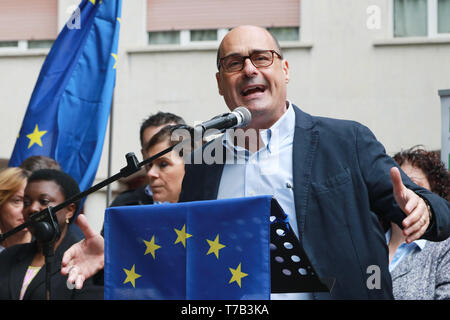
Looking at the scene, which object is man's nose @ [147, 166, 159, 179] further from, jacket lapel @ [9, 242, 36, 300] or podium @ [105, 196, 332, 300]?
podium @ [105, 196, 332, 300]

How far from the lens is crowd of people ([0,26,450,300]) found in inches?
110

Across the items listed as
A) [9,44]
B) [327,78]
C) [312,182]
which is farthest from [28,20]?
[312,182]

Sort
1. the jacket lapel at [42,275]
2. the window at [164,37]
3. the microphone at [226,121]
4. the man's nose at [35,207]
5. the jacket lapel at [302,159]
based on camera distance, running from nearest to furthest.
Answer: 1. the microphone at [226,121]
2. the jacket lapel at [302,159]
3. the jacket lapel at [42,275]
4. the man's nose at [35,207]
5. the window at [164,37]

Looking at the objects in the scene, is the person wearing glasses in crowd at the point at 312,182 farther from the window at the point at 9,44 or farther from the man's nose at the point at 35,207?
the window at the point at 9,44

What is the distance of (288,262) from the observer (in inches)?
96.8

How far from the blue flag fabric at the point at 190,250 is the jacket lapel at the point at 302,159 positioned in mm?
476

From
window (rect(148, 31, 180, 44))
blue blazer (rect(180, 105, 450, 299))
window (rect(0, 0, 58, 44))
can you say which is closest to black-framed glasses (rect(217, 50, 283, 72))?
blue blazer (rect(180, 105, 450, 299))

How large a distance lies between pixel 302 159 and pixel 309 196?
166mm

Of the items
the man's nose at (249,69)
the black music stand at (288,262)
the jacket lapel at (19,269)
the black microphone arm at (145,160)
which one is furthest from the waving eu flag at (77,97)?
the black music stand at (288,262)

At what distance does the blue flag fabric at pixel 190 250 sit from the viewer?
2383 mm

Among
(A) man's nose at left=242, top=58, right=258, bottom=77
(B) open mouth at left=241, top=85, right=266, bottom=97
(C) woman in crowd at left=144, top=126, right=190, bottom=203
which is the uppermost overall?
(A) man's nose at left=242, top=58, right=258, bottom=77

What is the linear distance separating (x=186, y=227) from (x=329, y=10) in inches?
329

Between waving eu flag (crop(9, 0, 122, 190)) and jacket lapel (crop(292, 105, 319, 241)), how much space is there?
361 centimetres

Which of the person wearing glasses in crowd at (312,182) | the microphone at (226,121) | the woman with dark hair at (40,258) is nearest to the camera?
the microphone at (226,121)
